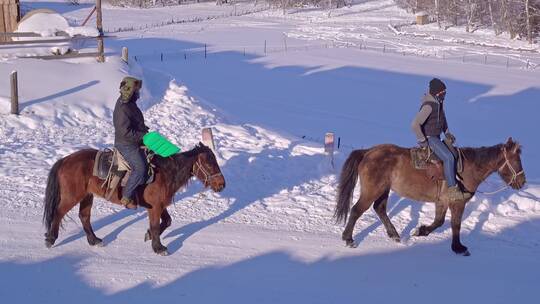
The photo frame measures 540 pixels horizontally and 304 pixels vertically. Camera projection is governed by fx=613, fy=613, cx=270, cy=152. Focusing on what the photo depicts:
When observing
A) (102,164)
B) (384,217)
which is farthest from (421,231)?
(102,164)

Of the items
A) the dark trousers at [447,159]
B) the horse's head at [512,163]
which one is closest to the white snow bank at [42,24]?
the dark trousers at [447,159]

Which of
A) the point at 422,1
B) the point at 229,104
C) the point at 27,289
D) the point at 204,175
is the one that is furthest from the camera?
the point at 422,1

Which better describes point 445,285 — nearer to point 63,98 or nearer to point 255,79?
point 63,98

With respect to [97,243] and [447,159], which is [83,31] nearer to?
[97,243]

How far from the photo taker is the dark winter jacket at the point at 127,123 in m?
8.18

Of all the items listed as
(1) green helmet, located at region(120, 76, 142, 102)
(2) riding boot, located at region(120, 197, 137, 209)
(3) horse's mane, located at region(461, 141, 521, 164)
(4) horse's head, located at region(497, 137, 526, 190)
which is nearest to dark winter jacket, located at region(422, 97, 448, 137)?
(3) horse's mane, located at region(461, 141, 521, 164)

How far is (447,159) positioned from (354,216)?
1614mm

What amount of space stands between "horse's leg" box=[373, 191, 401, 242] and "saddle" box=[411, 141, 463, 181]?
711 mm

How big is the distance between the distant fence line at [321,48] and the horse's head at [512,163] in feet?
115

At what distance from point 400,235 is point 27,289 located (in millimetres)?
5634

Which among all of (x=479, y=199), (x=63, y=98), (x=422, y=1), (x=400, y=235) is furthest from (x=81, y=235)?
(x=422, y=1)

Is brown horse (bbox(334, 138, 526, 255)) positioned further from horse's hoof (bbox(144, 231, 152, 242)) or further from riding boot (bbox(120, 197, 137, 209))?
riding boot (bbox(120, 197, 137, 209))

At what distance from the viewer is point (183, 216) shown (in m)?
10.2

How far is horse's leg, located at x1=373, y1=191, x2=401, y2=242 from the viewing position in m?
9.56
